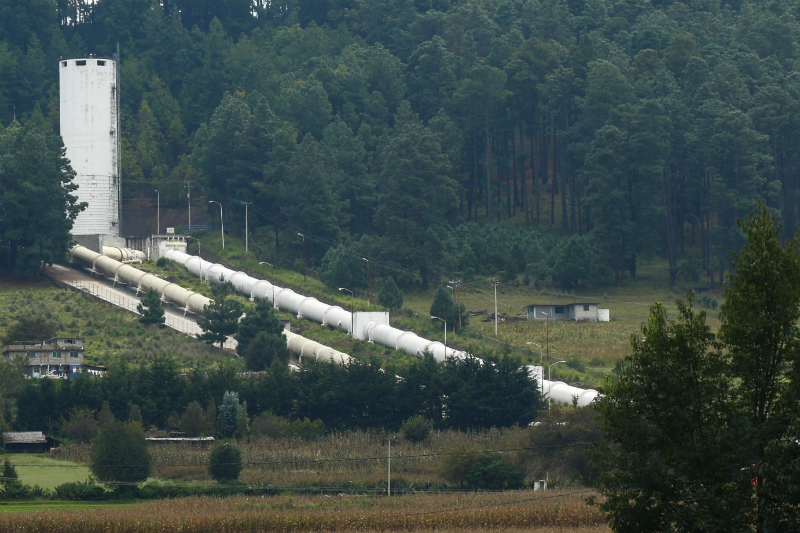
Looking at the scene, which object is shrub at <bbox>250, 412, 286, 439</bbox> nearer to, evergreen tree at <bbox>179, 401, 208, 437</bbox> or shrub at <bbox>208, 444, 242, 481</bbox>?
evergreen tree at <bbox>179, 401, 208, 437</bbox>

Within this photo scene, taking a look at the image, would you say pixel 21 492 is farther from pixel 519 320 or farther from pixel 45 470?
pixel 519 320

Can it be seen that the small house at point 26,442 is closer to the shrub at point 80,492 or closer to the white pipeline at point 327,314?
the shrub at point 80,492

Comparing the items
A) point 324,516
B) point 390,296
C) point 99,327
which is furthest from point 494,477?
point 99,327

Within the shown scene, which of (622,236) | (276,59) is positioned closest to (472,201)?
(622,236)

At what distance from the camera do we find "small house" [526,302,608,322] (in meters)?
97.3

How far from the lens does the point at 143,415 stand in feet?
241

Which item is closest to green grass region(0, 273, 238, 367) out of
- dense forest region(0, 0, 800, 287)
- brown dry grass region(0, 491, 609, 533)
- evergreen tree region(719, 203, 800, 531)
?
dense forest region(0, 0, 800, 287)

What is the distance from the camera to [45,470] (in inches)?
2479

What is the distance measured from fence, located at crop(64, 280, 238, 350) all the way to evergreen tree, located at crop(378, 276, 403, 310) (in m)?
12.2

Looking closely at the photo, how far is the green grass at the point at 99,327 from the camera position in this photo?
3369 inches

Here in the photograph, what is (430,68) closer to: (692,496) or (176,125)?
(176,125)

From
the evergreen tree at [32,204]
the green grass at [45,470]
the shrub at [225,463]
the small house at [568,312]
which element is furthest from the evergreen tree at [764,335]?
the evergreen tree at [32,204]

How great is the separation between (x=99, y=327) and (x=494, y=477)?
39.6 meters

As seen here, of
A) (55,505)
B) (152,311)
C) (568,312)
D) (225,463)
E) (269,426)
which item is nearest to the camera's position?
(55,505)
